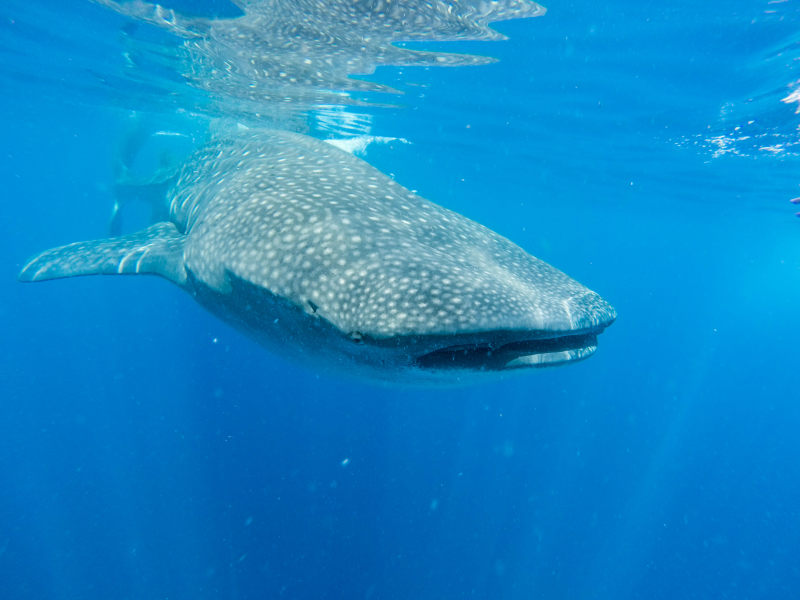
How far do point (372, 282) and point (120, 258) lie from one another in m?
4.43

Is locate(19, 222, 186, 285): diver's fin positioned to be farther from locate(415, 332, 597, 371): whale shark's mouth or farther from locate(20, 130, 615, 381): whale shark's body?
locate(415, 332, 597, 371): whale shark's mouth

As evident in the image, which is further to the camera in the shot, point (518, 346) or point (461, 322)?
point (518, 346)

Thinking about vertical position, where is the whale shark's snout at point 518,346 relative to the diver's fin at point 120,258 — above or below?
above

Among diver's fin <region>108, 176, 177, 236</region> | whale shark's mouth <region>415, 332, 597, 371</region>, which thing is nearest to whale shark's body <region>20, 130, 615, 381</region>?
whale shark's mouth <region>415, 332, 597, 371</region>

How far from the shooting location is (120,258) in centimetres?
589

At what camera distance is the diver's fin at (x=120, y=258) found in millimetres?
5309

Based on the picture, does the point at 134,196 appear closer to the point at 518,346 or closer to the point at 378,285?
the point at 378,285

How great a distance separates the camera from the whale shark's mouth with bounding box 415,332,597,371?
2947mm

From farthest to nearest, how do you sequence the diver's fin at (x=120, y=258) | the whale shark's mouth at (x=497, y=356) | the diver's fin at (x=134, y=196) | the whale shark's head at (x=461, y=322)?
the diver's fin at (x=134, y=196)
the diver's fin at (x=120, y=258)
the whale shark's mouth at (x=497, y=356)
the whale shark's head at (x=461, y=322)

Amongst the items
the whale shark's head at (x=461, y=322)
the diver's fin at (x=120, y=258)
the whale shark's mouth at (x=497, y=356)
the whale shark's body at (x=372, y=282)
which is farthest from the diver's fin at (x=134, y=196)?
the whale shark's mouth at (x=497, y=356)

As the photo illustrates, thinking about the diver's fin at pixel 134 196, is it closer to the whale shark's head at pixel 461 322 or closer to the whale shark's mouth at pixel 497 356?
the whale shark's head at pixel 461 322

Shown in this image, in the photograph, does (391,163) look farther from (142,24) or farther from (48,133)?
(48,133)

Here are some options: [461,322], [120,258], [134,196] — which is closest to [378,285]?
[461,322]

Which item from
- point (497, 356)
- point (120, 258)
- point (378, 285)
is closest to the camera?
point (378, 285)
